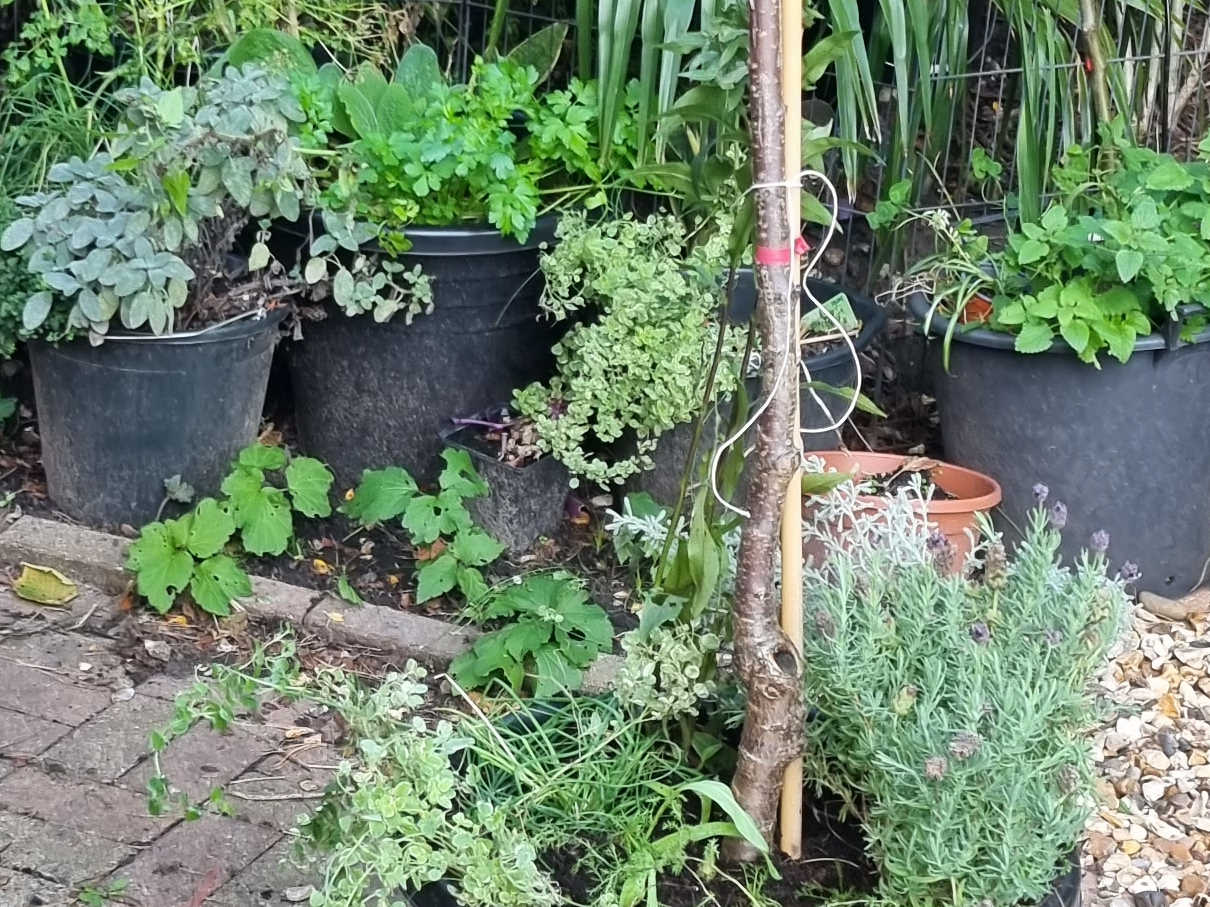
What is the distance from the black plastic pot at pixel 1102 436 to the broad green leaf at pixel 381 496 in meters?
1.14

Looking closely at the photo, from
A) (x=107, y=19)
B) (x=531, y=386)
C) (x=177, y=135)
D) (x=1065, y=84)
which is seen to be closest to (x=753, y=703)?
(x=531, y=386)

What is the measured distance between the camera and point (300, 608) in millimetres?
2963

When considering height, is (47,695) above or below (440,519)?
below

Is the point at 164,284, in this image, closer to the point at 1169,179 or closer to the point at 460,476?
the point at 460,476

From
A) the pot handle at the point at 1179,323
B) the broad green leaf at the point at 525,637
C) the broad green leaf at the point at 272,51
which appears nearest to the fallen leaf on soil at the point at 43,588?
the broad green leaf at the point at 525,637

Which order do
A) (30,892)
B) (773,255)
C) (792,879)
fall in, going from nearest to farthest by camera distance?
(773,255) < (792,879) < (30,892)

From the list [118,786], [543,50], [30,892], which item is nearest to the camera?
[30,892]

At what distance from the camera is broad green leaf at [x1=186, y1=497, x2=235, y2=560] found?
2955 mm

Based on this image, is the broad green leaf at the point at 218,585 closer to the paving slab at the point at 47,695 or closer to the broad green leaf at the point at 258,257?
the paving slab at the point at 47,695

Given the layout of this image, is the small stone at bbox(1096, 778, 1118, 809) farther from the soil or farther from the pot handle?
the pot handle

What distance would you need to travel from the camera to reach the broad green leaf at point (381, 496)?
307cm

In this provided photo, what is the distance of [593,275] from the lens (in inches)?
117

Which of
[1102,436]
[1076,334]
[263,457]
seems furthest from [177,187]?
[1102,436]

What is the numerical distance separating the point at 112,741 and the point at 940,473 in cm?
165
